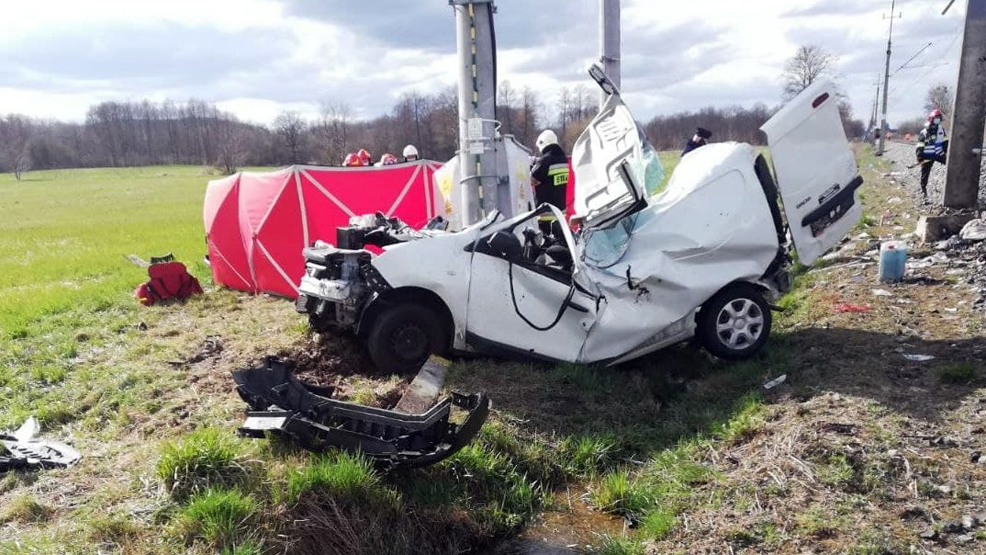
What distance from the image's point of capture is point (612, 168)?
5.81 m

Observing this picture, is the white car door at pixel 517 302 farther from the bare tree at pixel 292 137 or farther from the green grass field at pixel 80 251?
the bare tree at pixel 292 137

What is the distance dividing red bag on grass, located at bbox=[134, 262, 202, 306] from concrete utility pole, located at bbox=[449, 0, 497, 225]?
439cm

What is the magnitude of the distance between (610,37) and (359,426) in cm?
690

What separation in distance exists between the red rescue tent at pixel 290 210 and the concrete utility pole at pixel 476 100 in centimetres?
237

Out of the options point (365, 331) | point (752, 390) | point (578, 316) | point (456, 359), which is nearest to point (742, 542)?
point (752, 390)

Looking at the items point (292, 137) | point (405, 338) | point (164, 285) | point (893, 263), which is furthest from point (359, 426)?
point (292, 137)

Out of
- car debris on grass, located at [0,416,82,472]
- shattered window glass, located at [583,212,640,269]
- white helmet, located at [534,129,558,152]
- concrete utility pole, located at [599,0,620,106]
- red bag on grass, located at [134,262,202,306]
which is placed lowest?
car debris on grass, located at [0,416,82,472]

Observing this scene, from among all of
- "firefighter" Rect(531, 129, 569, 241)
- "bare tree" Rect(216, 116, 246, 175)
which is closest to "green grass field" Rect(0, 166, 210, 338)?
"firefighter" Rect(531, 129, 569, 241)

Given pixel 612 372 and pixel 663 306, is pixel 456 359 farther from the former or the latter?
pixel 663 306

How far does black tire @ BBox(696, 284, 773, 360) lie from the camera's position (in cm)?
547

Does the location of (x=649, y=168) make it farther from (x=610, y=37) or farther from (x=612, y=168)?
(x=610, y=37)

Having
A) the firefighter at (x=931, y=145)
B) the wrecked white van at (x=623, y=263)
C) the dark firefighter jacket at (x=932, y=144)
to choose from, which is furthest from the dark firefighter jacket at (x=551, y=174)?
the dark firefighter jacket at (x=932, y=144)

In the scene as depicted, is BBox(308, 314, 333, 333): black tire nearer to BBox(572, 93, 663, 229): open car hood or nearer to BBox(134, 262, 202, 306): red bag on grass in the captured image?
BBox(572, 93, 663, 229): open car hood

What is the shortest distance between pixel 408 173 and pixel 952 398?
6.85 m
